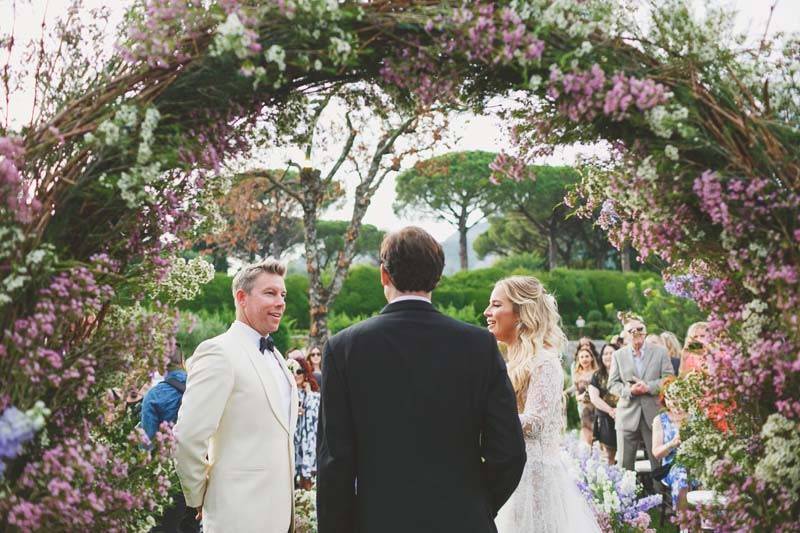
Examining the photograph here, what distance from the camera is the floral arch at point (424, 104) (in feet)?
8.55

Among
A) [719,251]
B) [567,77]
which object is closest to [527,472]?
[719,251]

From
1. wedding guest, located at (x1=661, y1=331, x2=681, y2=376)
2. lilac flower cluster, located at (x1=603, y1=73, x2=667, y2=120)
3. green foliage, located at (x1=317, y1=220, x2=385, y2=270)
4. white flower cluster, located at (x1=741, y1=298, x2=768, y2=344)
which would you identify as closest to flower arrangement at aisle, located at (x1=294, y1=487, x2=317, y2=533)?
white flower cluster, located at (x1=741, y1=298, x2=768, y2=344)

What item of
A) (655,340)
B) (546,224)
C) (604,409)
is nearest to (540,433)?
(604,409)

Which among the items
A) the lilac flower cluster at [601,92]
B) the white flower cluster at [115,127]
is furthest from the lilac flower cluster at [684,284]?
the white flower cluster at [115,127]

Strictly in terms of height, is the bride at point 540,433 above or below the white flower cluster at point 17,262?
below

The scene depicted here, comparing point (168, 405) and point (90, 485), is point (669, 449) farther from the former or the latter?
point (90, 485)

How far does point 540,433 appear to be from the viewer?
12.9 feet

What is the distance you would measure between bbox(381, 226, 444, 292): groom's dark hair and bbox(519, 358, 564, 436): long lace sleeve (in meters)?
1.35

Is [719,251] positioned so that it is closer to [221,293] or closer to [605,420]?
[605,420]

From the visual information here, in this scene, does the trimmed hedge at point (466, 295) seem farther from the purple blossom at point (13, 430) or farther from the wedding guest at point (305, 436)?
the purple blossom at point (13, 430)

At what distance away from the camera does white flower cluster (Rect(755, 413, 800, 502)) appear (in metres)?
2.62

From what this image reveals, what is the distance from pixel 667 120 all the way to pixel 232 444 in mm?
2268

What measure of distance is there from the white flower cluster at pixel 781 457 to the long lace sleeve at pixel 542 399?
133 centimetres

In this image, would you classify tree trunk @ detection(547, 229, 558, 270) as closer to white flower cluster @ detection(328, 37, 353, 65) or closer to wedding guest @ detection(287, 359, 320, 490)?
wedding guest @ detection(287, 359, 320, 490)
